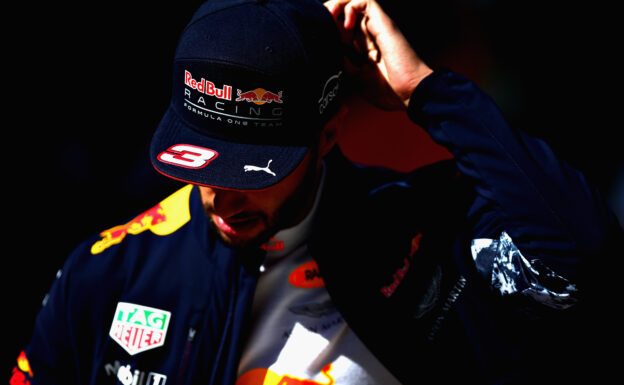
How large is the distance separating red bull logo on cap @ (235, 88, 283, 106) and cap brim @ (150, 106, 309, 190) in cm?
11

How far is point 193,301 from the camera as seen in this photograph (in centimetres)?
145

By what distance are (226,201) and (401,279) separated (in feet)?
1.77

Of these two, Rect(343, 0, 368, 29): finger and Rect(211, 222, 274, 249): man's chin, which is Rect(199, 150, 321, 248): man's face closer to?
Rect(211, 222, 274, 249): man's chin

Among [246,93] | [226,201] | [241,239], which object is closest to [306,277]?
[241,239]

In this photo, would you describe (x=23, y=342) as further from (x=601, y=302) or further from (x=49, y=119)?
(x=601, y=302)

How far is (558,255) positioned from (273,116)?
725 mm

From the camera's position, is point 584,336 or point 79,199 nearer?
point 584,336

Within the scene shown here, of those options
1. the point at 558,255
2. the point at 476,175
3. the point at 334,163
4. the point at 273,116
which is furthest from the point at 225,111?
the point at 558,255

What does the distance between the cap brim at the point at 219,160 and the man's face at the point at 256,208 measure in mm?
107

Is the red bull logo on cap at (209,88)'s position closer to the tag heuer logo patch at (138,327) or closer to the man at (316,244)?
the man at (316,244)

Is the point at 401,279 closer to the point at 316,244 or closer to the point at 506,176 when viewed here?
the point at 316,244

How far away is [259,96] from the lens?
4.17 feet

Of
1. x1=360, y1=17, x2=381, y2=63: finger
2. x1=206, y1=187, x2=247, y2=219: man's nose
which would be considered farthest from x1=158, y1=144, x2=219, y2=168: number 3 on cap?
x1=360, y1=17, x2=381, y2=63: finger

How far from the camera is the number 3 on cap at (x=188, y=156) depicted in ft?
4.13
